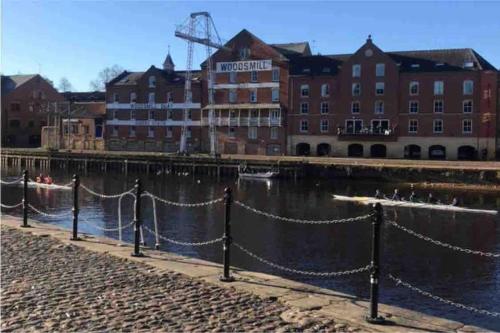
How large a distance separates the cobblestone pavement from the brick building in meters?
114

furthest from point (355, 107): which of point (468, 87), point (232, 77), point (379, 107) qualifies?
point (232, 77)

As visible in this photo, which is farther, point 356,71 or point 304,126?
point 304,126

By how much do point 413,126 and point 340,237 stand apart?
53.2m

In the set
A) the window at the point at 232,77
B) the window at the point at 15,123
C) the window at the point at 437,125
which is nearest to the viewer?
the window at the point at 437,125

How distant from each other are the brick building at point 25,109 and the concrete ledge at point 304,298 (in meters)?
113

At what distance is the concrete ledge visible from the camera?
27.7 feet

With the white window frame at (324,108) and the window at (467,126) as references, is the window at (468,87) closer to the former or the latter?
the window at (467,126)

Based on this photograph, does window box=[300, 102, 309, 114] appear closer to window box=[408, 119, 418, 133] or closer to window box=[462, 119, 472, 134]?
window box=[408, 119, 418, 133]

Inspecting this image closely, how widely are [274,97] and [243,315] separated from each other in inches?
3135

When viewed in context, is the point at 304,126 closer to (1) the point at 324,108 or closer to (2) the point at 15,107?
(1) the point at 324,108

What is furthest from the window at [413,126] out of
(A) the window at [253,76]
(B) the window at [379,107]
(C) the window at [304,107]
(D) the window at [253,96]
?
(A) the window at [253,76]

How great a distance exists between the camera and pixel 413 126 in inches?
3068

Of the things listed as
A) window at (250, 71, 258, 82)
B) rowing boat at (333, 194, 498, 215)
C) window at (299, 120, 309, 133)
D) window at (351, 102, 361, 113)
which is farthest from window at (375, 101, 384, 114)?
rowing boat at (333, 194, 498, 215)

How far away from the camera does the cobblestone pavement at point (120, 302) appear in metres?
8.00
